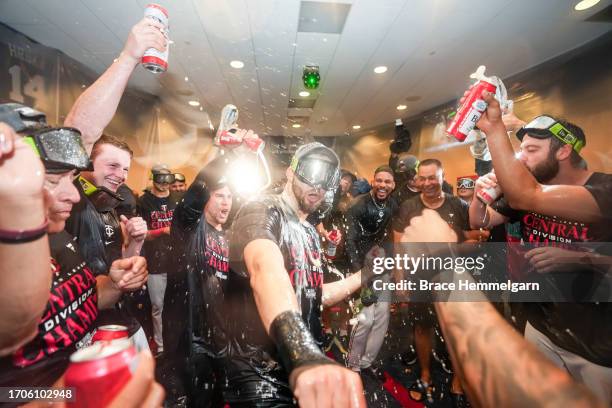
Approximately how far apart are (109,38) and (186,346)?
580 cm

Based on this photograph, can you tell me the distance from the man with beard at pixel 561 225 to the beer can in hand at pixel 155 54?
2.28 m

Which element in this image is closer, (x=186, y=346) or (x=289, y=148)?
(x=186, y=346)

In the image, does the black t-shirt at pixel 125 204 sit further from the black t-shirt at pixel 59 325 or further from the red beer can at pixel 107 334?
the red beer can at pixel 107 334

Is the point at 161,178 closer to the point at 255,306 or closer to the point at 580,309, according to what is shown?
the point at 255,306

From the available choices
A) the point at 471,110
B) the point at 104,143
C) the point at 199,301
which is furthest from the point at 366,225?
the point at 104,143

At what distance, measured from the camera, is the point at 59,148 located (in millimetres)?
1159

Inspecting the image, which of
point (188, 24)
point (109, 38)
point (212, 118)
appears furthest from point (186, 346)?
point (212, 118)

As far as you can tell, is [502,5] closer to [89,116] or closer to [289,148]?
[89,116]

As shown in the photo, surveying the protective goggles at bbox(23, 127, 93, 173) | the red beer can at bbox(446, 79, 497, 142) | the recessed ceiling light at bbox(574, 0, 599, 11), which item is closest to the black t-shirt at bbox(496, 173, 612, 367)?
the red beer can at bbox(446, 79, 497, 142)

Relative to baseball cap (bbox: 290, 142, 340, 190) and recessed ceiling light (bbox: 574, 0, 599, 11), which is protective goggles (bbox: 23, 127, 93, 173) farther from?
recessed ceiling light (bbox: 574, 0, 599, 11)

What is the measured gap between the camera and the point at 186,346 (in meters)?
2.69

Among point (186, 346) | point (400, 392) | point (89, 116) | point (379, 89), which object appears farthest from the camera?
point (379, 89)

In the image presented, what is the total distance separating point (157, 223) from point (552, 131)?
559 cm

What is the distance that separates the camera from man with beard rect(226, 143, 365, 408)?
3.47ft
